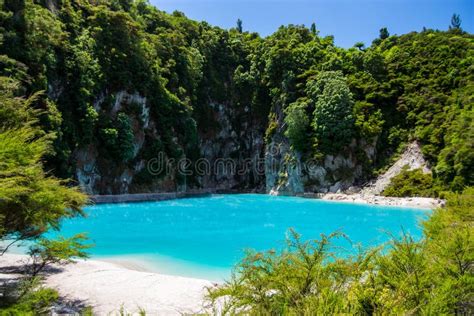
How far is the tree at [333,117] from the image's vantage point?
50844 mm

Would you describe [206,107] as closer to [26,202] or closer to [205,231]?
[205,231]

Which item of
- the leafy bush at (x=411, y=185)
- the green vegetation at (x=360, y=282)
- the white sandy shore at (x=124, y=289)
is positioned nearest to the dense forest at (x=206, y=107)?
the leafy bush at (x=411, y=185)

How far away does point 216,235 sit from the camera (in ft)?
70.2

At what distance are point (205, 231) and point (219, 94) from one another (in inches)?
1841

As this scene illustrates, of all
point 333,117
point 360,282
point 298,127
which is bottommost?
point 360,282

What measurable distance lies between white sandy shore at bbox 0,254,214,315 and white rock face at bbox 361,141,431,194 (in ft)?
135

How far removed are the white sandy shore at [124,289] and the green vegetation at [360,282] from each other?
11.2ft

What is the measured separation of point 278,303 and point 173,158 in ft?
156

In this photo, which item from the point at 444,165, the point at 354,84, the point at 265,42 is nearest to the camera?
the point at 444,165

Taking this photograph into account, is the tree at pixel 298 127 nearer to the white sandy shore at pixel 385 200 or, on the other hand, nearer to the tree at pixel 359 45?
the white sandy shore at pixel 385 200

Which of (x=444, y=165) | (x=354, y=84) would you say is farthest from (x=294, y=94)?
(x=444, y=165)

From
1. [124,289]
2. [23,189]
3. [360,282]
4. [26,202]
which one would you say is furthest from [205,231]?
[360,282]

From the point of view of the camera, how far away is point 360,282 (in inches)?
199

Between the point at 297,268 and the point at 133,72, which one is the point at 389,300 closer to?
the point at 297,268
